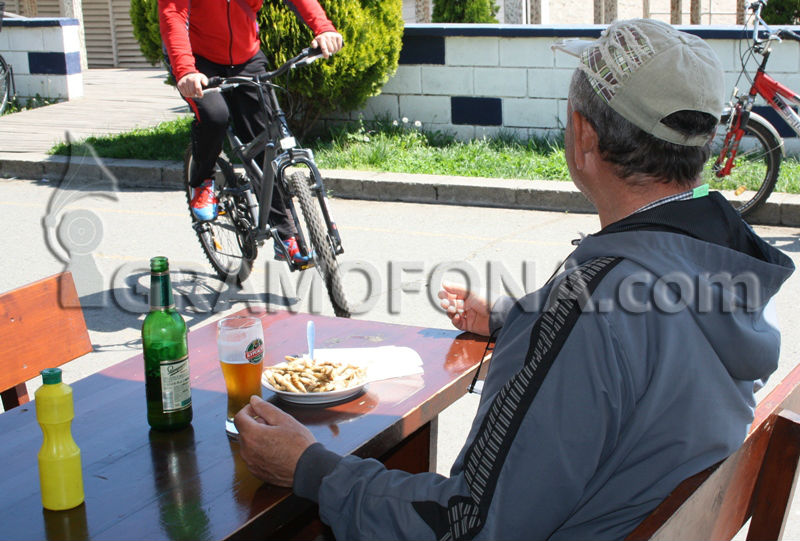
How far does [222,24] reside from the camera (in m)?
5.91

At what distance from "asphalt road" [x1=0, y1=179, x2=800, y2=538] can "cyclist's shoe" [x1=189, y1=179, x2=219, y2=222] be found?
21.2 inches

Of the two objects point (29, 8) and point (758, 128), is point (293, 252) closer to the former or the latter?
point (758, 128)

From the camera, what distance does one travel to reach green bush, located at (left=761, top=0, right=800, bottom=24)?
1364 centimetres

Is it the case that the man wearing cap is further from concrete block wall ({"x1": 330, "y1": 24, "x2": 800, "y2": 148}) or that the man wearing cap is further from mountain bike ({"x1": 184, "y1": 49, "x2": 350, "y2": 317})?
concrete block wall ({"x1": 330, "y1": 24, "x2": 800, "y2": 148})

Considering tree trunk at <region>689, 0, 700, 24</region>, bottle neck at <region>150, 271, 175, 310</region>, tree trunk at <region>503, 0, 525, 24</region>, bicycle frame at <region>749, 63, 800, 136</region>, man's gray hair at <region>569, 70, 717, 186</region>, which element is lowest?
bottle neck at <region>150, 271, 175, 310</region>

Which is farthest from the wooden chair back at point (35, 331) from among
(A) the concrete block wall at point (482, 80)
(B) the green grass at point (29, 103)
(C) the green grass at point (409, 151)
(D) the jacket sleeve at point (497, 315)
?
(B) the green grass at point (29, 103)

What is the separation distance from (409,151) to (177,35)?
4.77 m

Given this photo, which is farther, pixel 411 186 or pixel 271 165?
pixel 411 186

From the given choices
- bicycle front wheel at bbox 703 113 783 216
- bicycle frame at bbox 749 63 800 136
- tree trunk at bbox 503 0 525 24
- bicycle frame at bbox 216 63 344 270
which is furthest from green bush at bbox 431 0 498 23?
bicycle frame at bbox 216 63 344 270

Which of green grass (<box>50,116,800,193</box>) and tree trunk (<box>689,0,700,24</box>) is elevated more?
tree trunk (<box>689,0,700,24</box>)

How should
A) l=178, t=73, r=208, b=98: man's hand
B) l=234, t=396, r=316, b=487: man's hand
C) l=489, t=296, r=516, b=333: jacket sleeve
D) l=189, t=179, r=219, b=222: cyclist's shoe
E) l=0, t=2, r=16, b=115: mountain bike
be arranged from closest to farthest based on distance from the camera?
1. l=234, t=396, r=316, b=487: man's hand
2. l=489, t=296, r=516, b=333: jacket sleeve
3. l=178, t=73, r=208, b=98: man's hand
4. l=189, t=179, r=219, b=222: cyclist's shoe
5. l=0, t=2, r=16, b=115: mountain bike

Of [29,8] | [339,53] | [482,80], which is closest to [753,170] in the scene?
[482,80]

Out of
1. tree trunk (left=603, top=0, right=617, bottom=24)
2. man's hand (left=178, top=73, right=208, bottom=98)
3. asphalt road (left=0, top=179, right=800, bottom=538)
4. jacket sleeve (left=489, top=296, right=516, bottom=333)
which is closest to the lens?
jacket sleeve (left=489, top=296, right=516, bottom=333)

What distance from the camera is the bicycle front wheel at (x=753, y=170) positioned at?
24.4 ft
